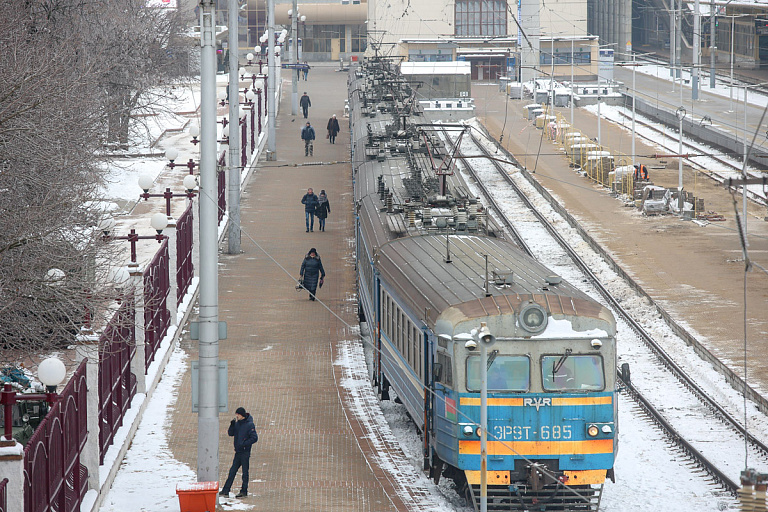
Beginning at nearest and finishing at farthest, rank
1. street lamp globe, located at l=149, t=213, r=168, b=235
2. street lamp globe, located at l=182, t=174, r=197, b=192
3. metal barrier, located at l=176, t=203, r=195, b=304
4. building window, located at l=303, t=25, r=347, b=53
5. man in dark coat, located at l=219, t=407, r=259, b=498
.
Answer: man in dark coat, located at l=219, t=407, r=259, b=498 → street lamp globe, located at l=149, t=213, r=168, b=235 → metal barrier, located at l=176, t=203, r=195, b=304 → street lamp globe, located at l=182, t=174, r=197, b=192 → building window, located at l=303, t=25, r=347, b=53

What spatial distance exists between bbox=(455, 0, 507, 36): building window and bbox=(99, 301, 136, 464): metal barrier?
224 feet

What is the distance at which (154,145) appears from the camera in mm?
45562

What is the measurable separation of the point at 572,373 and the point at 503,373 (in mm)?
774

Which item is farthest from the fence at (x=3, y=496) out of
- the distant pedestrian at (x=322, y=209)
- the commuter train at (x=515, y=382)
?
the distant pedestrian at (x=322, y=209)

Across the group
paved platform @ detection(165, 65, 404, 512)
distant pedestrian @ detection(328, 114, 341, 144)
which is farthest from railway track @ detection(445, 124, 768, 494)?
distant pedestrian @ detection(328, 114, 341, 144)

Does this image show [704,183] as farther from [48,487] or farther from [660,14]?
[660,14]

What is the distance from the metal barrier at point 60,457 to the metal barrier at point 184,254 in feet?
30.2

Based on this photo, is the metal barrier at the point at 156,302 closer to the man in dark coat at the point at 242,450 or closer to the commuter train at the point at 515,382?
the man in dark coat at the point at 242,450

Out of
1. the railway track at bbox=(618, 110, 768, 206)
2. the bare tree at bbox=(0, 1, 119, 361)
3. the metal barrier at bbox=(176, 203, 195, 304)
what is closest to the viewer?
the bare tree at bbox=(0, 1, 119, 361)

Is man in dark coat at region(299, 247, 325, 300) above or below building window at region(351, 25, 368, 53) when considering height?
below

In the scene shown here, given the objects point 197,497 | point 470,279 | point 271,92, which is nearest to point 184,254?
point 470,279

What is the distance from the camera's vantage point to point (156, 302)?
19.2m

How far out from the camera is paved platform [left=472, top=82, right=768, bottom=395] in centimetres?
2236

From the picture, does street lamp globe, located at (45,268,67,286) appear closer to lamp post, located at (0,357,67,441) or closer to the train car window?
lamp post, located at (0,357,67,441)
